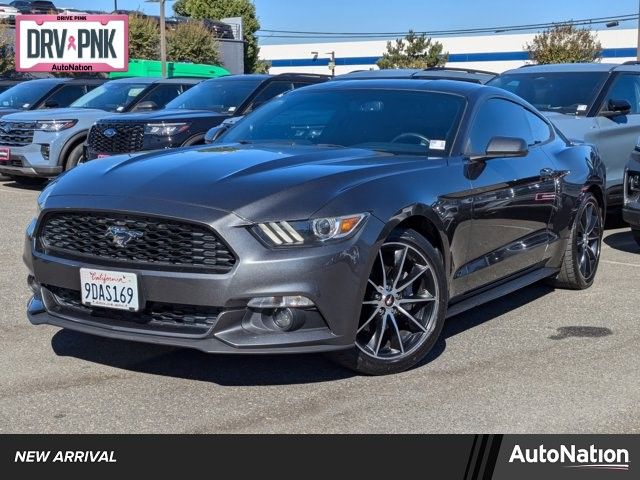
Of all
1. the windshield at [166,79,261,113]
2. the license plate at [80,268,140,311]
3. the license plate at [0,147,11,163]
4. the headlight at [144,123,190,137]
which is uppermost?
the windshield at [166,79,261,113]

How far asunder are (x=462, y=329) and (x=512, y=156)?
3.65 ft

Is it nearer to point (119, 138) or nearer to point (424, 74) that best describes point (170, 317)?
point (119, 138)

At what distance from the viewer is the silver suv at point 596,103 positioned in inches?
417

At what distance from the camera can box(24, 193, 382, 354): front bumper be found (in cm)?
479

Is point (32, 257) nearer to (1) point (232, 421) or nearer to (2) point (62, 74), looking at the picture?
(1) point (232, 421)

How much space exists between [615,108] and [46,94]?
9.75m

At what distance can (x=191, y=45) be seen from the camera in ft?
144

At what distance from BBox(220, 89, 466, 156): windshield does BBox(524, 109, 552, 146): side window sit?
3.33ft

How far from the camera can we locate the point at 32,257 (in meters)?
5.39

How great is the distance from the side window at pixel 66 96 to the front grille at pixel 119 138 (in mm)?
4567

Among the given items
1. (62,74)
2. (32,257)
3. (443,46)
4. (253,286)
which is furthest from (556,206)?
(443,46)

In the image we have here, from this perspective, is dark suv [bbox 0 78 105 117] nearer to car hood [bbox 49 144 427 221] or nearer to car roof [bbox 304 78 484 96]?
car roof [bbox 304 78 484 96]

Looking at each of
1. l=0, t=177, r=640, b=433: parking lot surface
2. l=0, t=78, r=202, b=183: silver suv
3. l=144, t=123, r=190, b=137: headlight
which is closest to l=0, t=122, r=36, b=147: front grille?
l=0, t=78, r=202, b=183: silver suv

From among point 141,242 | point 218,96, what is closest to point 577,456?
point 141,242
